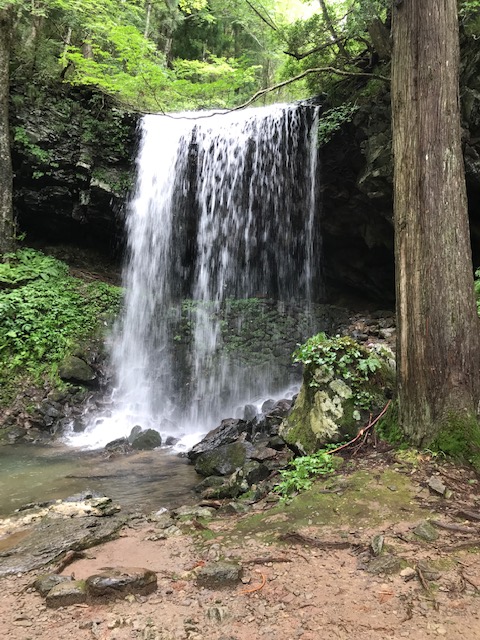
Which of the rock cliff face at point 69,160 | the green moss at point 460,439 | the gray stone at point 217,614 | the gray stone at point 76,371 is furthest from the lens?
the rock cliff face at point 69,160

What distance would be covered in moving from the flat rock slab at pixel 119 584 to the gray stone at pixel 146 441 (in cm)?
493

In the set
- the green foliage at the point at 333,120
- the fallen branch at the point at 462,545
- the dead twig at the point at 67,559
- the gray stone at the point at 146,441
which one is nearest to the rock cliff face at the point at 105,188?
the green foliage at the point at 333,120

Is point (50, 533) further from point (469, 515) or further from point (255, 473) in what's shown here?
point (469, 515)

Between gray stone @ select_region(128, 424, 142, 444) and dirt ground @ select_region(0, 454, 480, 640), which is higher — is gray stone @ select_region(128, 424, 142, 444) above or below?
below

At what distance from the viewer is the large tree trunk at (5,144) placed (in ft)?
33.1

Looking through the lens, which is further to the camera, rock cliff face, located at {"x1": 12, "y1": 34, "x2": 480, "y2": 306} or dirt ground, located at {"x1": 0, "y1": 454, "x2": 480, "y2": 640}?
rock cliff face, located at {"x1": 12, "y1": 34, "x2": 480, "y2": 306}

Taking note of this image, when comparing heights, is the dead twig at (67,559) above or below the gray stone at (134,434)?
above

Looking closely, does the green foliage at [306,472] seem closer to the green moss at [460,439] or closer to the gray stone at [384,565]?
the green moss at [460,439]

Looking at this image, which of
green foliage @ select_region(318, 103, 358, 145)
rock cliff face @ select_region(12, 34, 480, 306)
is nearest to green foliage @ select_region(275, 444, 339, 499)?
rock cliff face @ select_region(12, 34, 480, 306)

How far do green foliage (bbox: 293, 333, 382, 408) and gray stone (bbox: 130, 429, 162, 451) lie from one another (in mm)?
3757

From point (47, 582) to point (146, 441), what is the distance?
15.9 feet

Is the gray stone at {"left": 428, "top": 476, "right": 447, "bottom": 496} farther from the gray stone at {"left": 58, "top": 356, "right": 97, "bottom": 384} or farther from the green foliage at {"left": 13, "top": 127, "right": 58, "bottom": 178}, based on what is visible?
the green foliage at {"left": 13, "top": 127, "right": 58, "bottom": 178}

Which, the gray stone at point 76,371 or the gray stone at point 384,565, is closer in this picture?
the gray stone at point 384,565

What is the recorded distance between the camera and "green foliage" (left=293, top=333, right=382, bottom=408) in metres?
4.33
